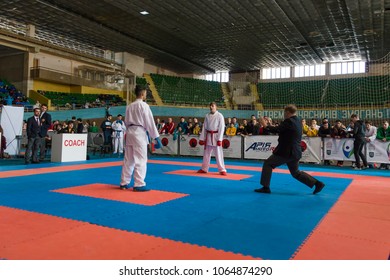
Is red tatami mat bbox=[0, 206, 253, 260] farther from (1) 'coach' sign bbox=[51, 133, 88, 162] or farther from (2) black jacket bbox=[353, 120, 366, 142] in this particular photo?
(2) black jacket bbox=[353, 120, 366, 142]

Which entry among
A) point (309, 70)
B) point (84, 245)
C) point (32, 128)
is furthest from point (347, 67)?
point (84, 245)

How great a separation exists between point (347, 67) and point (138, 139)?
28.9 m

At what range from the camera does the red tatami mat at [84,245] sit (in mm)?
2656

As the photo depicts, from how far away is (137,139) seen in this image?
18.1 feet

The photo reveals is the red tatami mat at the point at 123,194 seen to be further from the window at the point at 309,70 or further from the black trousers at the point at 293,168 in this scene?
the window at the point at 309,70

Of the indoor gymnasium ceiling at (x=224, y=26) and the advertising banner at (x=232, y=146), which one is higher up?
the indoor gymnasium ceiling at (x=224, y=26)

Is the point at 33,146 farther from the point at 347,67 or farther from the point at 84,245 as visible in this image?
the point at 347,67

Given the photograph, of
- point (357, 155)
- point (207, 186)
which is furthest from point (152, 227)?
point (357, 155)

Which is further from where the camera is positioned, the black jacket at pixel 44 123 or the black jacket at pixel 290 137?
the black jacket at pixel 44 123

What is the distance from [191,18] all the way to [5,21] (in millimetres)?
12092

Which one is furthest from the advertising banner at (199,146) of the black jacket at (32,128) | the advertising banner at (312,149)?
the black jacket at (32,128)

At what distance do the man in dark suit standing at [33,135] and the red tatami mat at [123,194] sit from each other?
510 centimetres

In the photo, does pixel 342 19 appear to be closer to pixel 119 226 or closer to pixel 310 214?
pixel 310 214

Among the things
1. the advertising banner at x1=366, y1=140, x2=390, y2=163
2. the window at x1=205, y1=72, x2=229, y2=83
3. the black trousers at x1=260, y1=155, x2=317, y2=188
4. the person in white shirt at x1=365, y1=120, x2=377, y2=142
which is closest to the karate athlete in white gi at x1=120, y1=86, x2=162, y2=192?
the black trousers at x1=260, y1=155, x2=317, y2=188
